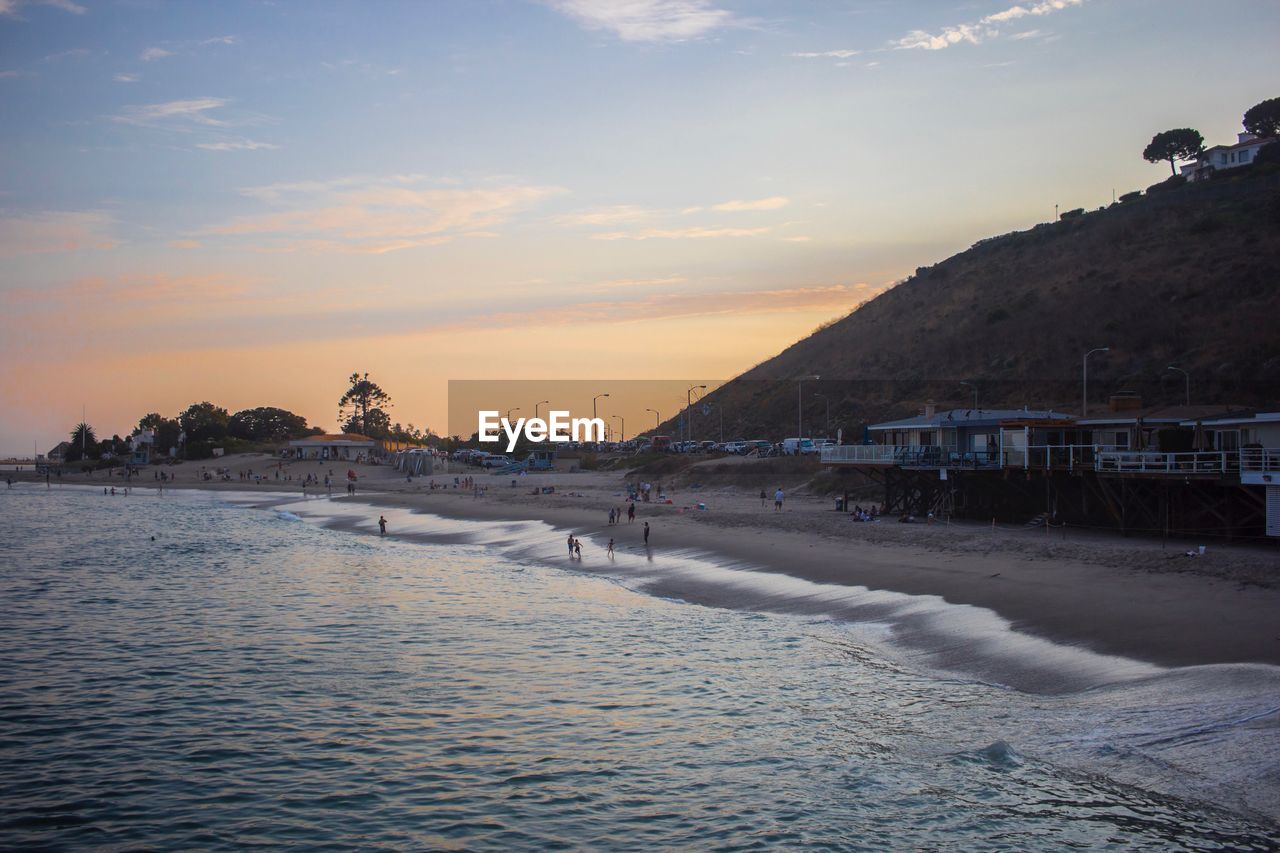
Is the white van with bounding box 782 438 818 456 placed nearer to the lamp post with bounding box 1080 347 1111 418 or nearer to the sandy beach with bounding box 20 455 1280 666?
the sandy beach with bounding box 20 455 1280 666

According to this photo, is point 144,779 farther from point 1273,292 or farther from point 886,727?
point 1273,292

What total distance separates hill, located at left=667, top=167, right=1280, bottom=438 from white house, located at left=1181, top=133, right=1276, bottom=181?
4.33 m

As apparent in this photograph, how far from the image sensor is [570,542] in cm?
4022

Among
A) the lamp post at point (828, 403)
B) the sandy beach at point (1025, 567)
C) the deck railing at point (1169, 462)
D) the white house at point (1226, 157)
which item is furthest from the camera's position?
the white house at point (1226, 157)

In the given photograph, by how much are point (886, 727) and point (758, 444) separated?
75003mm

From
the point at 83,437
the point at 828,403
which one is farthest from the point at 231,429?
the point at 828,403

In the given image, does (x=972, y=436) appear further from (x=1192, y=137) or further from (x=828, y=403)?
(x=1192, y=137)

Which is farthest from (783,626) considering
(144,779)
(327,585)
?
(327,585)

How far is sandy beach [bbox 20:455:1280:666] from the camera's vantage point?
1877 cm

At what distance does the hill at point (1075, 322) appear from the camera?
241ft

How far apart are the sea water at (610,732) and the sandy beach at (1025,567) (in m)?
1.24

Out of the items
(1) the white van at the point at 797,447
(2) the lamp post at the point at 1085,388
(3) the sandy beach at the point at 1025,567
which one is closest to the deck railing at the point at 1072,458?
(3) the sandy beach at the point at 1025,567

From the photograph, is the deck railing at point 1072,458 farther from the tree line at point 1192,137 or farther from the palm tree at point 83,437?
the palm tree at point 83,437

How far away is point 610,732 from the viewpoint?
53.5 ft
